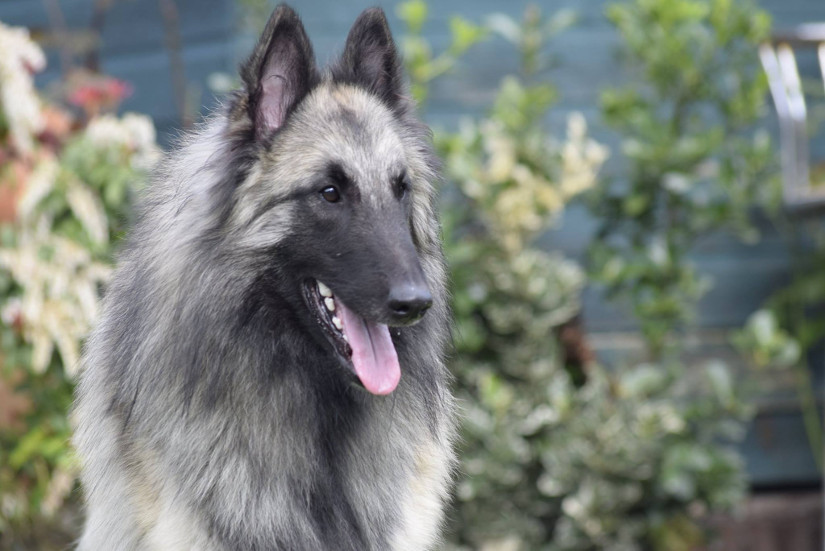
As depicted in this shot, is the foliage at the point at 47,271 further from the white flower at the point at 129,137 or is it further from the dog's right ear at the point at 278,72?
the dog's right ear at the point at 278,72

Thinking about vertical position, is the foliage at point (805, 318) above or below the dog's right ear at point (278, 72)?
below

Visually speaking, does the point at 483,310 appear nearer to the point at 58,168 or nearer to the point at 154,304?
the point at 58,168

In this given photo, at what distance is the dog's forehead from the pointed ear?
107mm

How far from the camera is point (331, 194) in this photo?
2.46 metres

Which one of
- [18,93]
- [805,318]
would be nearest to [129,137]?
[18,93]

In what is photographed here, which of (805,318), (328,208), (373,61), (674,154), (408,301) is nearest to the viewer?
(408,301)

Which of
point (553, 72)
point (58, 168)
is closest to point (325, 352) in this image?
point (58, 168)

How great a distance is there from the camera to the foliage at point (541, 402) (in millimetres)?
4516

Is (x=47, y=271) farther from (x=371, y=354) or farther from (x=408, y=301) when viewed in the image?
(x=408, y=301)

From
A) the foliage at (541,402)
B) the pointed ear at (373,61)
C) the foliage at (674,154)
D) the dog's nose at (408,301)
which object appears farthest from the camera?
the foliage at (674,154)

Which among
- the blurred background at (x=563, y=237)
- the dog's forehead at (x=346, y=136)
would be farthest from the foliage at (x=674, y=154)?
the dog's forehead at (x=346, y=136)

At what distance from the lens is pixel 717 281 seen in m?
5.64

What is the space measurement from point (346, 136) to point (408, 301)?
1.58ft

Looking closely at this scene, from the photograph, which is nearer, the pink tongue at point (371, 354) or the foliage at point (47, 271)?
the pink tongue at point (371, 354)
